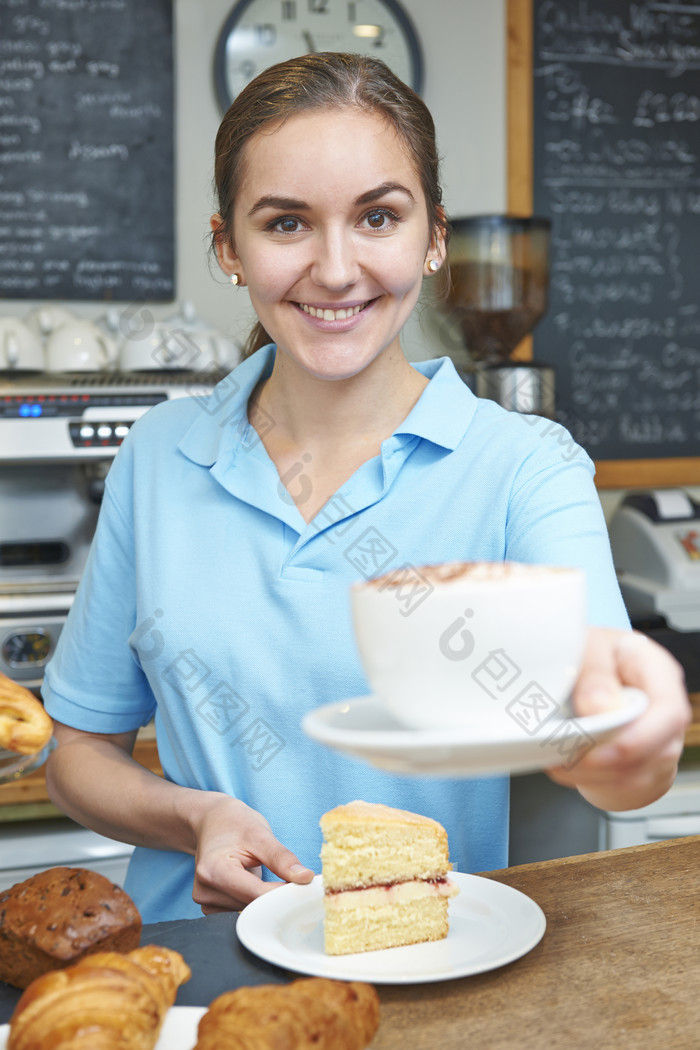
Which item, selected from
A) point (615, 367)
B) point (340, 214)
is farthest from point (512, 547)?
point (615, 367)

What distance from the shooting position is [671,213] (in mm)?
2564

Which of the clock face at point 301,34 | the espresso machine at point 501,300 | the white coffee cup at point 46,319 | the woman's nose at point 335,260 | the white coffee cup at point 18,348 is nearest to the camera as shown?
the woman's nose at point 335,260

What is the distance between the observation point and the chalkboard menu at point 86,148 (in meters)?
2.13

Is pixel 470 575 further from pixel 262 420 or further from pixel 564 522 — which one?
pixel 262 420

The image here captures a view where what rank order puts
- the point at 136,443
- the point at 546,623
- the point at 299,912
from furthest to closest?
the point at 136,443, the point at 299,912, the point at 546,623

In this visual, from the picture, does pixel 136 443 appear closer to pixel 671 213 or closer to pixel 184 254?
pixel 184 254

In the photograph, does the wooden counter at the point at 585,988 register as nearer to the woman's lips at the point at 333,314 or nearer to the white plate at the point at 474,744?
the white plate at the point at 474,744

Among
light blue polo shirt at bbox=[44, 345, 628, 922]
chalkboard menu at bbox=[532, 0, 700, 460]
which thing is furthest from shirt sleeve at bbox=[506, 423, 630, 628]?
chalkboard menu at bbox=[532, 0, 700, 460]

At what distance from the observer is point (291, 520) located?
1.08m

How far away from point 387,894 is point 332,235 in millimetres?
537

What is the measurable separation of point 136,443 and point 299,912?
608 millimetres

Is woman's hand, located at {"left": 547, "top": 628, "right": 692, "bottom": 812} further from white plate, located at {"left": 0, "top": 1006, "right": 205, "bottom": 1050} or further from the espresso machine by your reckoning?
the espresso machine

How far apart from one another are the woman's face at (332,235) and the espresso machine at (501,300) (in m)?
1.11

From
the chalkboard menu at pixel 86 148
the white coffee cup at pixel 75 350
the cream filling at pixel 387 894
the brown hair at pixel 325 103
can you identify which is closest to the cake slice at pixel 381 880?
the cream filling at pixel 387 894
